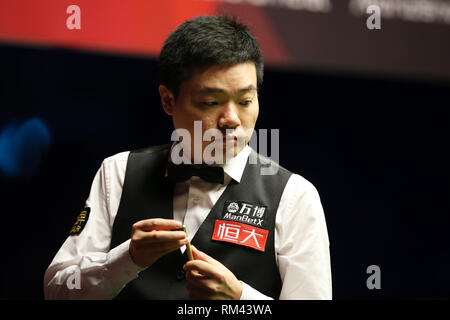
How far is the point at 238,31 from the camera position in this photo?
5.06ft

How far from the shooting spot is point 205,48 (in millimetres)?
1484

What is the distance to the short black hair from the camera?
148cm

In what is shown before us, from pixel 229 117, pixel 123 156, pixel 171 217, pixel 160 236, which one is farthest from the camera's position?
pixel 123 156

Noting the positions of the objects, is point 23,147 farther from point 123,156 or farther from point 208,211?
point 208,211

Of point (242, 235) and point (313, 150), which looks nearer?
point (242, 235)

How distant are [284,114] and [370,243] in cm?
65

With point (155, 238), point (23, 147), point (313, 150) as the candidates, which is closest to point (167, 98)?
point (155, 238)

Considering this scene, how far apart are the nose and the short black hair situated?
0.11 metres

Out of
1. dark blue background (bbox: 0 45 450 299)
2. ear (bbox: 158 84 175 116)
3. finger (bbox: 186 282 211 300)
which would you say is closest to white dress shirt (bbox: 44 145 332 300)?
finger (bbox: 186 282 211 300)

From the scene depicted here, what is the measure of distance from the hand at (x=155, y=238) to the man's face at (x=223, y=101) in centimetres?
28

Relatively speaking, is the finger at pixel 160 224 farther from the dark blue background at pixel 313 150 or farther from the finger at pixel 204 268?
the dark blue background at pixel 313 150

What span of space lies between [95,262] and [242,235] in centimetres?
38
